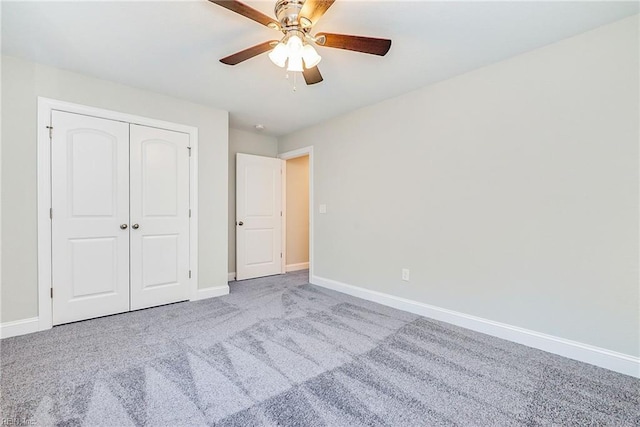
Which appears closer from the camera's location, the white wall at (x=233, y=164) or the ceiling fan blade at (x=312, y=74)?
the ceiling fan blade at (x=312, y=74)

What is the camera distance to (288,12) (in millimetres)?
1621

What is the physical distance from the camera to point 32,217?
242cm

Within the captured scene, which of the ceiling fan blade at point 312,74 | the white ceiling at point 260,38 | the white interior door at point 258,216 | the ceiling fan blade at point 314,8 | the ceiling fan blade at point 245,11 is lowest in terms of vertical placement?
the white interior door at point 258,216

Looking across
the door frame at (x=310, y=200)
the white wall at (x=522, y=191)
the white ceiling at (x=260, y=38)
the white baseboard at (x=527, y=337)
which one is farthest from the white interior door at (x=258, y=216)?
the white baseboard at (x=527, y=337)

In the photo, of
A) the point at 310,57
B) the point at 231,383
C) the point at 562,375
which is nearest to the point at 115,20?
the point at 310,57

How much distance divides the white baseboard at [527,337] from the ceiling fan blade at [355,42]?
7.86 ft

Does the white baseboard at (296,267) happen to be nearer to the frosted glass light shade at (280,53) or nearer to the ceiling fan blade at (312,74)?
the ceiling fan blade at (312,74)

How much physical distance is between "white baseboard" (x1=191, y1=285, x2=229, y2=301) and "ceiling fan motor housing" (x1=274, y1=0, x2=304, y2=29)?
2.97 meters

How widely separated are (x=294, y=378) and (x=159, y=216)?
7.84 feet

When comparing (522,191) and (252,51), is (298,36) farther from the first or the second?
(522,191)

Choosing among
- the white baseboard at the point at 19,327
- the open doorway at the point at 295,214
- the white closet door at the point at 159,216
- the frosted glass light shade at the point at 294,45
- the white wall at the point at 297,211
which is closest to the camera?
the frosted glass light shade at the point at 294,45

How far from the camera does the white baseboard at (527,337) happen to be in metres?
1.85

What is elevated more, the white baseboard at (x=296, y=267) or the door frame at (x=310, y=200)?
the door frame at (x=310, y=200)

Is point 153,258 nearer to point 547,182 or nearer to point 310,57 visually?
point 310,57
